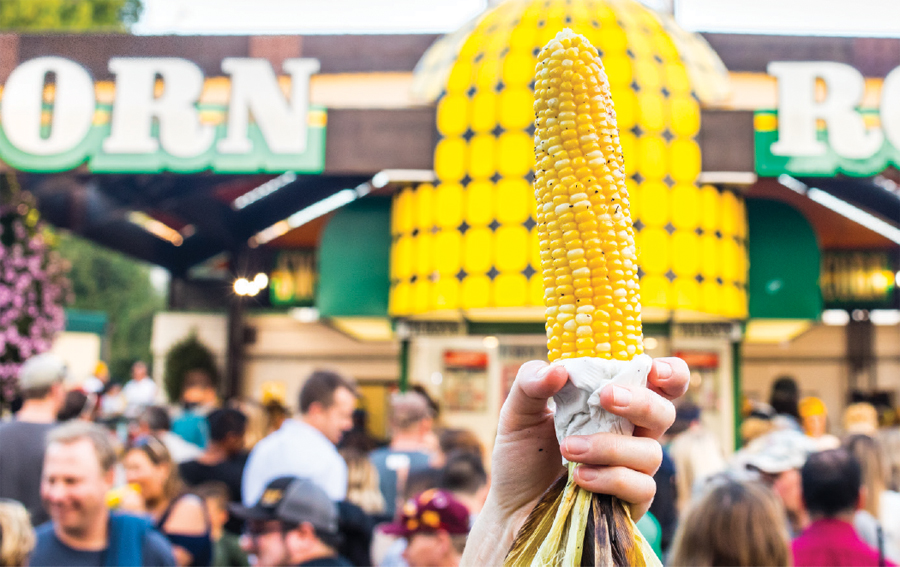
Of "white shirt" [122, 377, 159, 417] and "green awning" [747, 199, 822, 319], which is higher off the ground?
"green awning" [747, 199, 822, 319]

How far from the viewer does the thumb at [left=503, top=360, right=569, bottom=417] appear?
1.14 metres

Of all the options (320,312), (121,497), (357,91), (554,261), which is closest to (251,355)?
(320,312)

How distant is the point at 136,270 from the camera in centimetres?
4297

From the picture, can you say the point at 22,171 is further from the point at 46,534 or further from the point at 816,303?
the point at 816,303

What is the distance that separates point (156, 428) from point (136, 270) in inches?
1566

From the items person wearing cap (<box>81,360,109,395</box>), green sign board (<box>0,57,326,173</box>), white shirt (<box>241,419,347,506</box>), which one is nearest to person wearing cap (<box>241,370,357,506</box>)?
white shirt (<box>241,419,347,506</box>)

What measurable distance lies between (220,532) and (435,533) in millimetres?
1920

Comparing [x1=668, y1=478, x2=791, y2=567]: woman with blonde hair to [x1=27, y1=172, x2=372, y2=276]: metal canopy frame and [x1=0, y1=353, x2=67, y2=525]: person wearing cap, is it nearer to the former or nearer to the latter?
[x1=0, y1=353, x2=67, y2=525]: person wearing cap

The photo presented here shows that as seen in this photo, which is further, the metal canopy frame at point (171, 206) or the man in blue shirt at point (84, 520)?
the metal canopy frame at point (171, 206)

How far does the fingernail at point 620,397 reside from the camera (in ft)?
3.57

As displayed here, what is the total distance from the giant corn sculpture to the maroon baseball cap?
238cm

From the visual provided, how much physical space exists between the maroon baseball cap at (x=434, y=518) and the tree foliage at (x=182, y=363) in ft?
40.6

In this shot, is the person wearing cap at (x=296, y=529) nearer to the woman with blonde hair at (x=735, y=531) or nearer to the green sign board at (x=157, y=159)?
the woman with blonde hair at (x=735, y=531)

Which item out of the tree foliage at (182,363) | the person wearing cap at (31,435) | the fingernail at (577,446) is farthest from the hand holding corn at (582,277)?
the tree foliage at (182,363)
